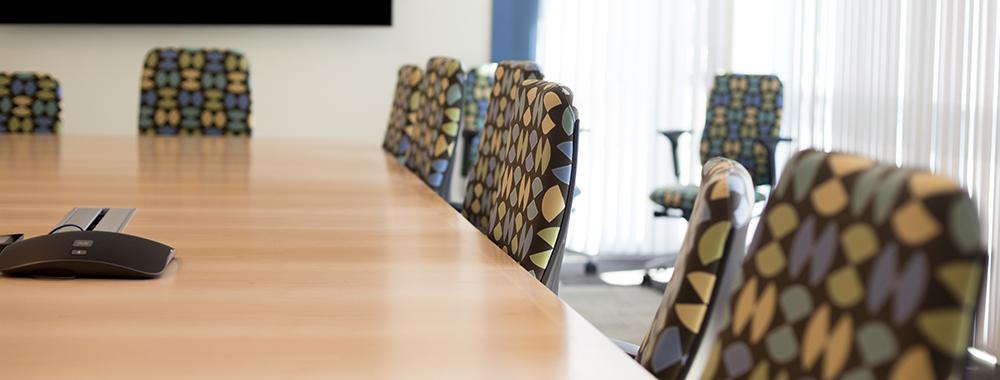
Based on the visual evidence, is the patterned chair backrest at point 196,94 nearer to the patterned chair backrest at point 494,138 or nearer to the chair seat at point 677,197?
the chair seat at point 677,197

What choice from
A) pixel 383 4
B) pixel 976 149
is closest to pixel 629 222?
pixel 383 4

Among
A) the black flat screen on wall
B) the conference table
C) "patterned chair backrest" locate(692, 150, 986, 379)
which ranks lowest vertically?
the conference table

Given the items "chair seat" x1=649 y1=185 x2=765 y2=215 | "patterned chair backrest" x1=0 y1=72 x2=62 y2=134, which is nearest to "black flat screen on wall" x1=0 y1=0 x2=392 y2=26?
"patterned chair backrest" x1=0 y1=72 x2=62 y2=134

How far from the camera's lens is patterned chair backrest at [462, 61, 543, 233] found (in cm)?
237

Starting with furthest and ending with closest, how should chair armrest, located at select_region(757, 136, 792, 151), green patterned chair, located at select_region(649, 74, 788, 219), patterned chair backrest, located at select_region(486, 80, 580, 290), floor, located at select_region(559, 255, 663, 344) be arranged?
green patterned chair, located at select_region(649, 74, 788, 219) < chair armrest, located at select_region(757, 136, 792, 151) < floor, located at select_region(559, 255, 663, 344) < patterned chair backrest, located at select_region(486, 80, 580, 290)

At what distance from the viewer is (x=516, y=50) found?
6.74m

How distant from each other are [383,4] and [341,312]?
17.9 feet

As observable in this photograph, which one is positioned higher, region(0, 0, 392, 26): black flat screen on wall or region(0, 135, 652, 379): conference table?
region(0, 0, 392, 26): black flat screen on wall

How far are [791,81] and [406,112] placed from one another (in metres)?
2.20

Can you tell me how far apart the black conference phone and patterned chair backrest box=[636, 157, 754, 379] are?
25.0 inches

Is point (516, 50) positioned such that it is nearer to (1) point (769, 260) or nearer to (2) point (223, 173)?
(2) point (223, 173)

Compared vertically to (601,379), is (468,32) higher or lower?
higher

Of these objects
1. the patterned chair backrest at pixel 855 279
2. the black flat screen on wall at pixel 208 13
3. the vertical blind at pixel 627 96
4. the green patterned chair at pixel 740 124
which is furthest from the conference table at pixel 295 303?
the black flat screen on wall at pixel 208 13

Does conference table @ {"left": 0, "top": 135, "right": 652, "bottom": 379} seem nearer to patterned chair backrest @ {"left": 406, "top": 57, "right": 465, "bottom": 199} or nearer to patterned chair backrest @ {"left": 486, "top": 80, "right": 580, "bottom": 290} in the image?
patterned chair backrest @ {"left": 486, "top": 80, "right": 580, "bottom": 290}
